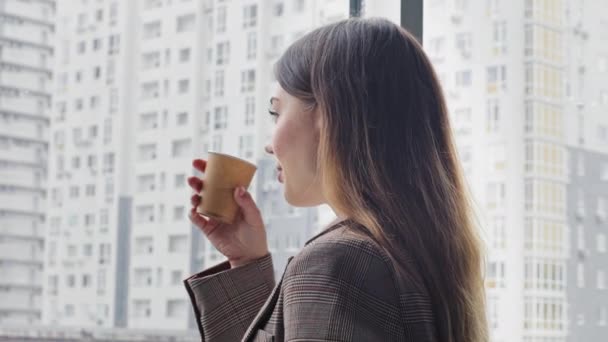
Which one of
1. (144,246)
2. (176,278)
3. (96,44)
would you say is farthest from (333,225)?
(176,278)

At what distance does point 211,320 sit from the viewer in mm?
1074

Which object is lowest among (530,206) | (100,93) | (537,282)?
(537,282)

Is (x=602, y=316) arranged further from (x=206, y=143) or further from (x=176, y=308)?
(x=176, y=308)

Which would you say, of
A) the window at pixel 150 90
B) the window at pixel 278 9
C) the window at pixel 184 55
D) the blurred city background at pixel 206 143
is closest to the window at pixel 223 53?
the blurred city background at pixel 206 143

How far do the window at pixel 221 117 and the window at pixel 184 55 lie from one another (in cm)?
73

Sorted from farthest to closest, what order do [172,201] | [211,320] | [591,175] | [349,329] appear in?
1. [172,201]
2. [591,175]
3. [211,320]
4. [349,329]

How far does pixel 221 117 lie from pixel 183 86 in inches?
33.7

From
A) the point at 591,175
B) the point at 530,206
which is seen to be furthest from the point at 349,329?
the point at 530,206

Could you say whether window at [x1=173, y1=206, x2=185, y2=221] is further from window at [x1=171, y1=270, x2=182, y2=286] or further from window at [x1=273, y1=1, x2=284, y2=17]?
window at [x1=273, y1=1, x2=284, y2=17]

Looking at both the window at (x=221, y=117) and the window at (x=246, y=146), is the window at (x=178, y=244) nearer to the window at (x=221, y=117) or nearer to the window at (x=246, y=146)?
the window at (x=221, y=117)

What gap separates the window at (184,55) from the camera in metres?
5.10

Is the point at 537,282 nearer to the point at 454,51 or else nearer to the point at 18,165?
the point at 454,51

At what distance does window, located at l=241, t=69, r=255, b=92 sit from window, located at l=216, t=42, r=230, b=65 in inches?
5.8

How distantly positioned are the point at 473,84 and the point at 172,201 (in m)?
3.58
